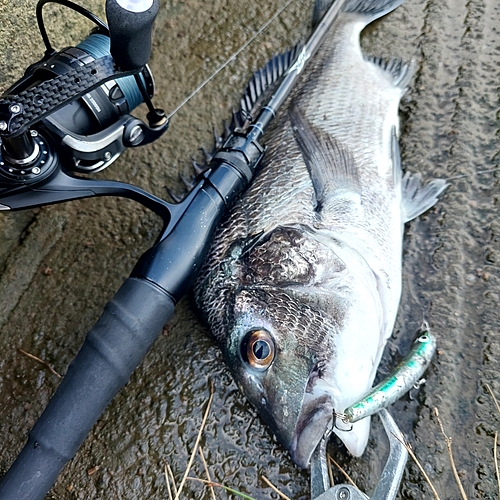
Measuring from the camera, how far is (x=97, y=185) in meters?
2.04

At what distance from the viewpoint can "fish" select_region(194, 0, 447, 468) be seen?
6.85 feet

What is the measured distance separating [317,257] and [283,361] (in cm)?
49

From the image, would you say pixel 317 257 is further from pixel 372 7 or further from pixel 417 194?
pixel 372 7

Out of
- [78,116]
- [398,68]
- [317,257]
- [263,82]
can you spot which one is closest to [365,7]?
[398,68]

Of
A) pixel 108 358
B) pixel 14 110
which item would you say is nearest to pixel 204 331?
pixel 108 358

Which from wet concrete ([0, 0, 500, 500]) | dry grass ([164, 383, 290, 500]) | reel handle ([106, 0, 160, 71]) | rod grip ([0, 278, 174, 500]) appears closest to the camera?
reel handle ([106, 0, 160, 71])

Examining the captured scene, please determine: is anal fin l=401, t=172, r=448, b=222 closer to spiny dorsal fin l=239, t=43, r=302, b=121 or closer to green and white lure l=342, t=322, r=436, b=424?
green and white lure l=342, t=322, r=436, b=424

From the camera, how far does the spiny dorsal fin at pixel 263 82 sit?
3.11 meters

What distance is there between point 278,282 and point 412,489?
1116mm

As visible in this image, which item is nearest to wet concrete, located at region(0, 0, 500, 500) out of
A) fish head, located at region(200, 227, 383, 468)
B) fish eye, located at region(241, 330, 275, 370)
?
fish head, located at region(200, 227, 383, 468)

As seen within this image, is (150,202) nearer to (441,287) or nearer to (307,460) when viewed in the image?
(307,460)

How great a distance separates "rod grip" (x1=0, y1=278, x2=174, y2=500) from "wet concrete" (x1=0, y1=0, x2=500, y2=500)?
61 cm

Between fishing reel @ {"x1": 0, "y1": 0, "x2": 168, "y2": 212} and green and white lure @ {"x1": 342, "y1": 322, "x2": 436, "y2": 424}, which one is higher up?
fishing reel @ {"x1": 0, "y1": 0, "x2": 168, "y2": 212}

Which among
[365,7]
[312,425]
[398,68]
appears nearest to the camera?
[312,425]
